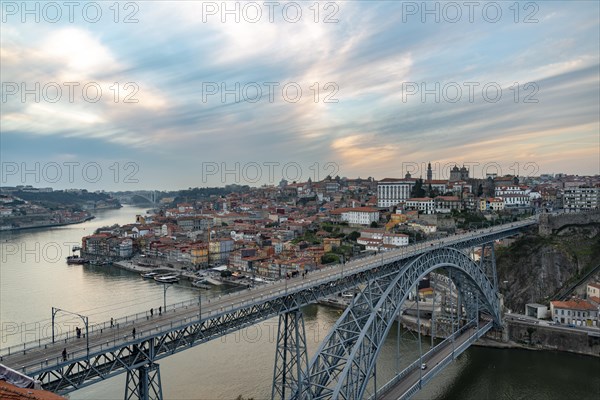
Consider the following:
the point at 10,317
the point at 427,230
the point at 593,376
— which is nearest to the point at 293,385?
the point at 593,376

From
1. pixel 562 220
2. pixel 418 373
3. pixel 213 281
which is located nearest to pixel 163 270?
pixel 213 281

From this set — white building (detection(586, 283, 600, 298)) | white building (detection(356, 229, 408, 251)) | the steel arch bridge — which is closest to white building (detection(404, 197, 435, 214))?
white building (detection(356, 229, 408, 251))

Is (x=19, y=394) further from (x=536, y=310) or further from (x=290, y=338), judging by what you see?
(x=536, y=310)

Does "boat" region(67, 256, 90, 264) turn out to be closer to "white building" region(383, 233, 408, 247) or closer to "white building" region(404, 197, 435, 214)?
"white building" region(383, 233, 408, 247)

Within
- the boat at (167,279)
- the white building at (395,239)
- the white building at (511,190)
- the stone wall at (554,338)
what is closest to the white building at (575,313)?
the stone wall at (554,338)

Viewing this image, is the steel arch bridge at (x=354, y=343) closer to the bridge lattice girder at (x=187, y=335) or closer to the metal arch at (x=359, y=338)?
the metal arch at (x=359, y=338)

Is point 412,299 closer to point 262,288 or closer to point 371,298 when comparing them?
point 371,298
